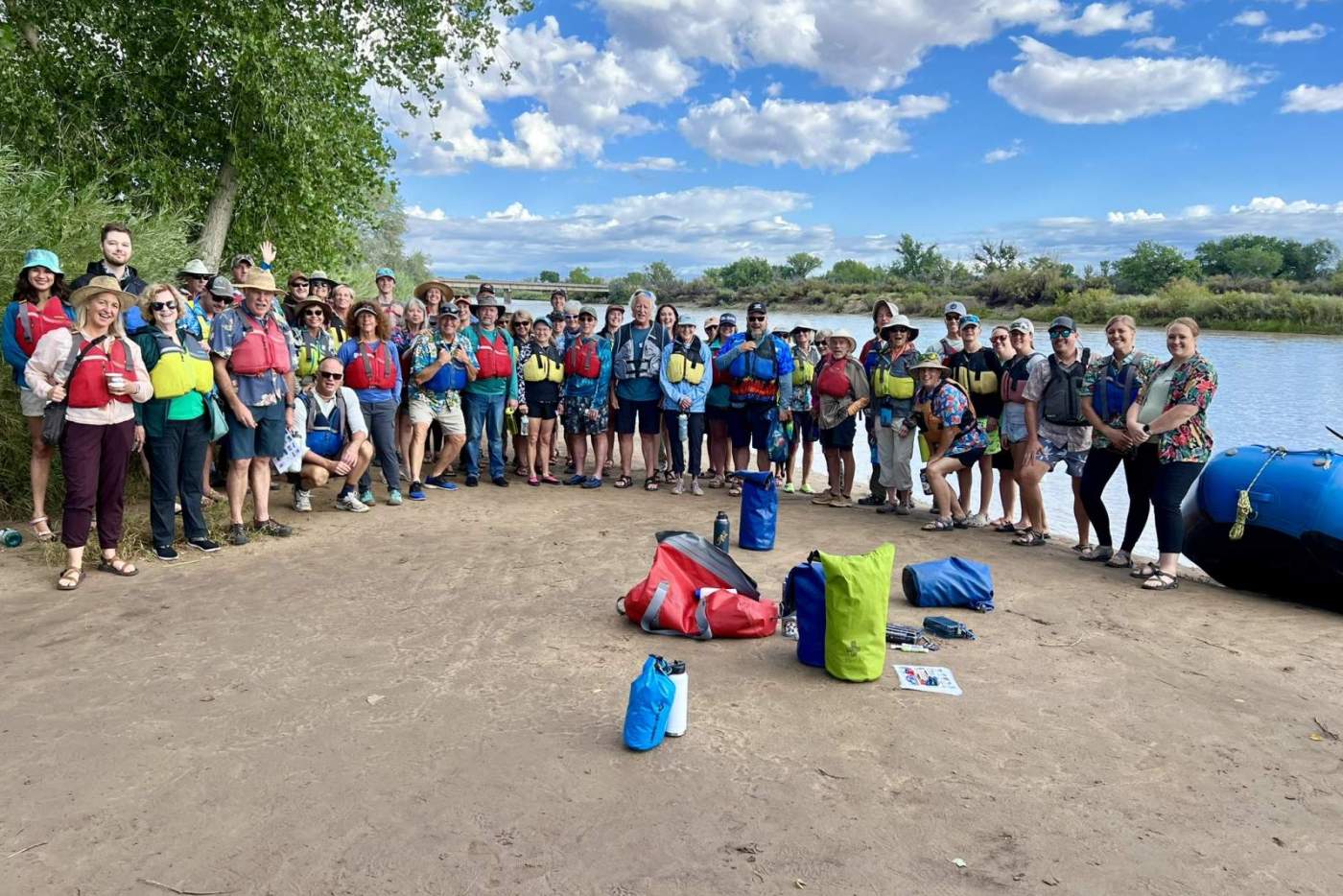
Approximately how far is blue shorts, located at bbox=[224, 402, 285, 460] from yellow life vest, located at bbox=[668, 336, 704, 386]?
12.2 feet

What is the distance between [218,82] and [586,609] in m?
9.95

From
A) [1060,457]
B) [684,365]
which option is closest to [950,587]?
[1060,457]

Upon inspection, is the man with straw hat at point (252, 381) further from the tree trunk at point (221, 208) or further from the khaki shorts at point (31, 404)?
the tree trunk at point (221, 208)

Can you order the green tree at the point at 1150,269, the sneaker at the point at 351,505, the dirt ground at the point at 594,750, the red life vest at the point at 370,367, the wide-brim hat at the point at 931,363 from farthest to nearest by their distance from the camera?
1. the green tree at the point at 1150,269
2. the wide-brim hat at the point at 931,363
3. the sneaker at the point at 351,505
4. the red life vest at the point at 370,367
5. the dirt ground at the point at 594,750

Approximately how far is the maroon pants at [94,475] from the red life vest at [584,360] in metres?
4.28

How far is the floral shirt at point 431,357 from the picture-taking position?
8047 millimetres

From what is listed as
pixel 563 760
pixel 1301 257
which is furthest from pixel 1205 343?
pixel 563 760

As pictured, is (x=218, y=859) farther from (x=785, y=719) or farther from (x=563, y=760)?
(x=785, y=719)

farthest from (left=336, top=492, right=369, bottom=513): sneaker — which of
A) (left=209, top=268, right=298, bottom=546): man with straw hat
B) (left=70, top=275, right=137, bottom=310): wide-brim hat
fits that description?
(left=70, top=275, right=137, bottom=310): wide-brim hat

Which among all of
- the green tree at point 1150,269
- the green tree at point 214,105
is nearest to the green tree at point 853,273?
the green tree at point 1150,269

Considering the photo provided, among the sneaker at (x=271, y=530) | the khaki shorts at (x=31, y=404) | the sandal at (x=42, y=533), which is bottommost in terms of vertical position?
the sneaker at (x=271, y=530)

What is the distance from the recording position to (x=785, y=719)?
3.86 metres

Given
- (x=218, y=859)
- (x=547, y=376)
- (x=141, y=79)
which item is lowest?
(x=218, y=859)

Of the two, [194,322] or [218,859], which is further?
[194,322]
